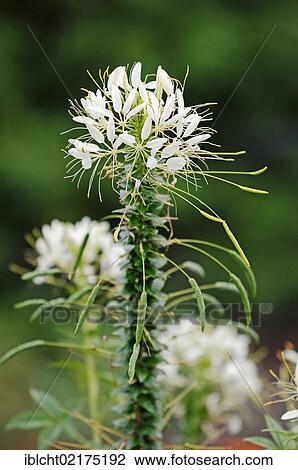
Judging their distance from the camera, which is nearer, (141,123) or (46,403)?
(141,123)

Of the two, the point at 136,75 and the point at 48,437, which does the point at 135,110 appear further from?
the point at 48,437

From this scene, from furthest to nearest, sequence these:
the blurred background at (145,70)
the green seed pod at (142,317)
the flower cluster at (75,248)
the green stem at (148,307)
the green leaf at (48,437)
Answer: the blurred background at (145,70), the flower cluster at (75,248), the green leaf at (48,437), the green stem at (148,307), the green seed pod at (142,317)

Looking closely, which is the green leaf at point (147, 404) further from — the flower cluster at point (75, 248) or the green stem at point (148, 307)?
the flower cluster at point (75, 248)

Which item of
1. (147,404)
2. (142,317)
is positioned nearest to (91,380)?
(147,404)

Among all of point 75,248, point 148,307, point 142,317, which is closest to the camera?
point 142,317

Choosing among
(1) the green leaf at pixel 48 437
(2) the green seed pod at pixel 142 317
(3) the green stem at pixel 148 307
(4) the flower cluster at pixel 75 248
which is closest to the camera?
(2) the green seed pod at pixel 142 317

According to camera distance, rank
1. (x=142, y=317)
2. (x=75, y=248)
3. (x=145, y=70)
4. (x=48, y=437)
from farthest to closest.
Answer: (x=145, y=70) < (x=75, y=248) < (x=48, y=437) < (x=142, y=317)

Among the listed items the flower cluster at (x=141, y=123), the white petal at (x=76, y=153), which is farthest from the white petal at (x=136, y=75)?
the white petal at (x=76, y=153)

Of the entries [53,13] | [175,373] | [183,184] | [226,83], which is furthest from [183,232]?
[175,373]
